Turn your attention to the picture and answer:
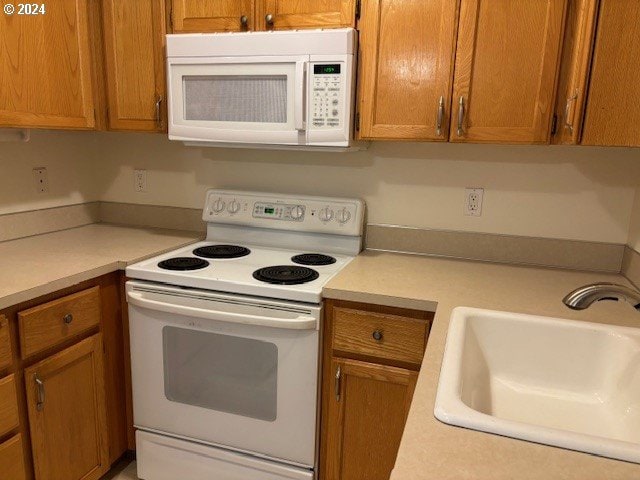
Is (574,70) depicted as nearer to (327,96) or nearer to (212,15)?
(327,96)

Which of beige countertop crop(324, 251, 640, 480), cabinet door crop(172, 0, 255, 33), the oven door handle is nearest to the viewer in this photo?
beige countertop crop(324, 251, 640, 480)

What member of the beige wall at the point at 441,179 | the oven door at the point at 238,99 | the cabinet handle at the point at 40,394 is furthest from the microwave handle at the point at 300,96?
the cabinet handle at the point at 40,394

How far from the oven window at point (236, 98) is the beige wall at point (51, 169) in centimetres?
78

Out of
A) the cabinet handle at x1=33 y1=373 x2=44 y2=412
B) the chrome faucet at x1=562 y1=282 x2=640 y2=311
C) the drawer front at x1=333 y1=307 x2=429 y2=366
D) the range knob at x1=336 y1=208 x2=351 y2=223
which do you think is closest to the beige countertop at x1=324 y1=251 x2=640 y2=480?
the drawer front at x1=333 y1=307 x2=429 y2=366

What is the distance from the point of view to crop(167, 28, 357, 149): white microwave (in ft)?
5.47

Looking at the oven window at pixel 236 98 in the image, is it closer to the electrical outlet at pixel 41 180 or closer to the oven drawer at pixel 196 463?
the electrical outlet at pixel 41 180

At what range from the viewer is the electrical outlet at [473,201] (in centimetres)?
194

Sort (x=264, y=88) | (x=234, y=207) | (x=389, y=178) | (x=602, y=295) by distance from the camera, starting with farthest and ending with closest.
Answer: (x=234, y=207) → (x=389, y=178) → (x=264, y=88) → (x=602, y=295)

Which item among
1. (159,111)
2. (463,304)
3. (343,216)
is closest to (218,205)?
(159,111)

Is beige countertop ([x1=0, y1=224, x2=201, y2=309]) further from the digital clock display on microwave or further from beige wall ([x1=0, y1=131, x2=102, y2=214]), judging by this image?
the digital clock display on microwave

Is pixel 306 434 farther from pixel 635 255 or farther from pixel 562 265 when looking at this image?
pixel 635 255

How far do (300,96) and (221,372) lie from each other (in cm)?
100

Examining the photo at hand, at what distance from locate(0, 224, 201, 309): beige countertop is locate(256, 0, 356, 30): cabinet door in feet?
3.16

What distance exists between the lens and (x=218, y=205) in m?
2.18
